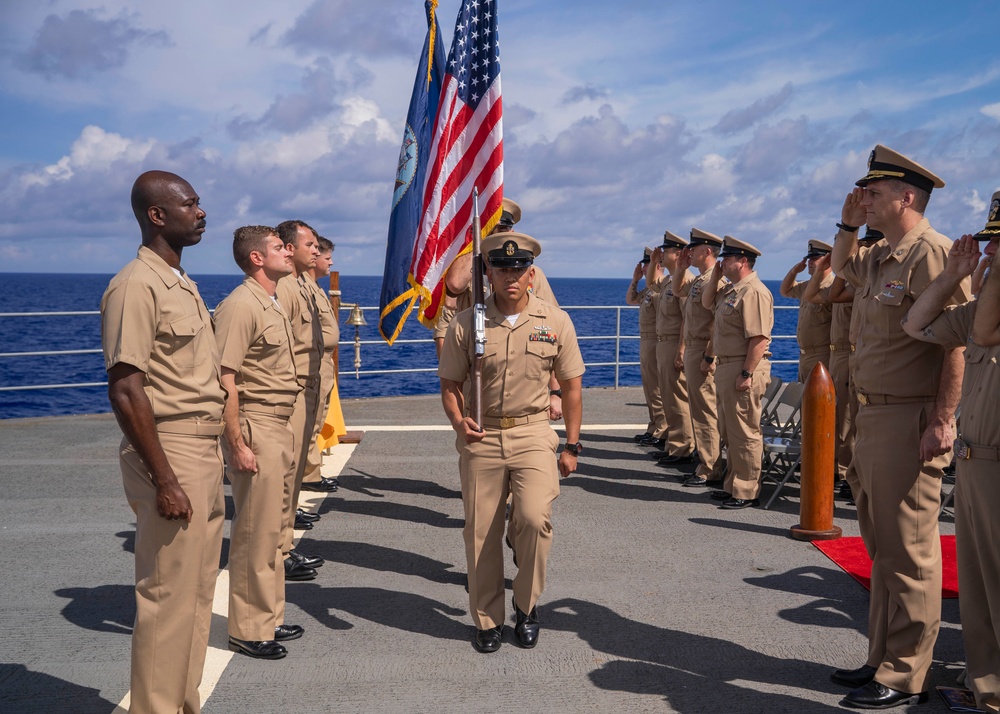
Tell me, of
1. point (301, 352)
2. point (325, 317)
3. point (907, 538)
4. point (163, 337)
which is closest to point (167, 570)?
point (163, 337)

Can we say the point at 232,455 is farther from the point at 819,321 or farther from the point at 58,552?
the point at 819,321

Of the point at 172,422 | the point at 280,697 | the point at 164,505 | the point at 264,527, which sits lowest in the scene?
the point at 280,697

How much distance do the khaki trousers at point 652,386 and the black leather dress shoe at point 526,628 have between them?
6487mm

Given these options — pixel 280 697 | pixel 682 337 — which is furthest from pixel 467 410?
pixel 682 337

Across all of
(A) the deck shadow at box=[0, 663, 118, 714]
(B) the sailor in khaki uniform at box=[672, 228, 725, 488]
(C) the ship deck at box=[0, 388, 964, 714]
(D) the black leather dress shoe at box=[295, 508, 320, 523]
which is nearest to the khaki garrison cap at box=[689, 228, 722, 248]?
(B) the sailor in khaki uniform at box=[672, 228, 725, 488]

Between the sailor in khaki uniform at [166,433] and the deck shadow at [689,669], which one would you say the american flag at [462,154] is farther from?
the sailor in khaki uniform at [166,433]

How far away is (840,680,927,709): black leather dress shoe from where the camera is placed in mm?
4141

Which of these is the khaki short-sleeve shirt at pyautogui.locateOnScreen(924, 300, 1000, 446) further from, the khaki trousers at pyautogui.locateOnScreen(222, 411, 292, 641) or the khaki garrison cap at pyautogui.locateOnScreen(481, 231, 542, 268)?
the khaki trousers at pyautogui.locateOnScreen(222, 411, 292, 641)

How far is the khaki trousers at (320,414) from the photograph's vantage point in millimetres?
7777

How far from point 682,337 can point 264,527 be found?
21.1 feet

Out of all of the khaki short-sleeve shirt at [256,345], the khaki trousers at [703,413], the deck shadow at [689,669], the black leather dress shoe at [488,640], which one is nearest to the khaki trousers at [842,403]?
the khaki trousers at [703,413]

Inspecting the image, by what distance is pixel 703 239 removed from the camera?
383 inches

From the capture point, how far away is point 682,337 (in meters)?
10.3

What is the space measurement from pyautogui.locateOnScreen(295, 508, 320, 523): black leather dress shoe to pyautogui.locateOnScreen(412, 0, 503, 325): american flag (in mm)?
2007
